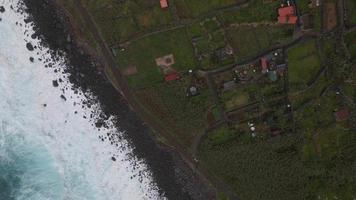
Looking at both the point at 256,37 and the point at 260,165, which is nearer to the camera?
the point at 256,37

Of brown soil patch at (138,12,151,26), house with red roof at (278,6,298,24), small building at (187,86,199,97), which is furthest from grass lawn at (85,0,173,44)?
house with red roof at (278,6,298,24)

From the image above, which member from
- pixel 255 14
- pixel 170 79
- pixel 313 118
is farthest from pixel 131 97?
pixel 313 118

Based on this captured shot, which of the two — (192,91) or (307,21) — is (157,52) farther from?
(307,21)

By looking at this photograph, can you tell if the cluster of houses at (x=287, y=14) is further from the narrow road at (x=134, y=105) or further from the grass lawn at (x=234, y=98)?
the narrow road at (x=134, y=105)

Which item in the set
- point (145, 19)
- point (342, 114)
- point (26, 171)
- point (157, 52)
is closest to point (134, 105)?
point (157, 52)

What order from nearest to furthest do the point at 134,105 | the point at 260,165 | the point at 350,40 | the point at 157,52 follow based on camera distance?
1. the point at 350,40
2. the point at 157,52
3. the point at 260,165
4. the point at 134,105

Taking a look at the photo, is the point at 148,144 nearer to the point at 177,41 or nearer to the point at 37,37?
the point at 177,41

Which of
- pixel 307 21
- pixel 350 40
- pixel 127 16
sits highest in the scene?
pixel 127 16
